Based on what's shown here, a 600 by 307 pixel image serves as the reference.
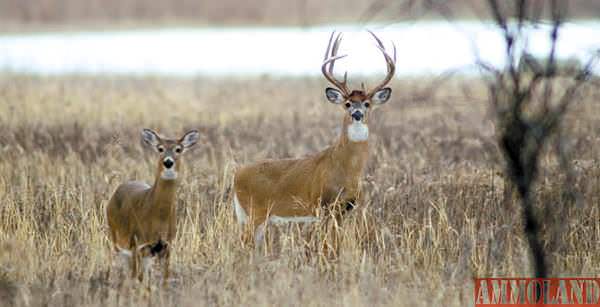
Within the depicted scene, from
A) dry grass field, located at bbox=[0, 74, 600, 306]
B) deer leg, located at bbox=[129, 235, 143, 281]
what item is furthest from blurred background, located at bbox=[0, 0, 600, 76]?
deer leg, located at bbox=[129, 235, 143, 281]

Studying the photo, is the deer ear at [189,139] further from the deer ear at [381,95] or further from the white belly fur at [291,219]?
the deer ear at [381,95]

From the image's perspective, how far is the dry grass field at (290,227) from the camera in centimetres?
885

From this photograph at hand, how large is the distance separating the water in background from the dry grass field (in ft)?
28.2

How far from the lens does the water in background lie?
28.8 meters

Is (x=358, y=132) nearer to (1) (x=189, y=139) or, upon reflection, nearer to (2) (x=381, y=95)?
(2) (x=381, y=95)

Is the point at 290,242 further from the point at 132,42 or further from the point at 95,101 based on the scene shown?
the point at 132,42

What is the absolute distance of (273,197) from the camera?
1124cm

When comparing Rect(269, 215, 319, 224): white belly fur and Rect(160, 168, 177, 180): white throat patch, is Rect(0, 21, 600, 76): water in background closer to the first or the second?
Rect(269, 215, 319, 224): white belly fur

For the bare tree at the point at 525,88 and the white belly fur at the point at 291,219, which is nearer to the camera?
the bare tree at the point at 525,88

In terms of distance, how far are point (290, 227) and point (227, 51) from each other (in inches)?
966

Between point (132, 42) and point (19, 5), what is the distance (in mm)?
7180

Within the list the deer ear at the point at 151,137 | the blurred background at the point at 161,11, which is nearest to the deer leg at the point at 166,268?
the deer ear at the point at 151,137

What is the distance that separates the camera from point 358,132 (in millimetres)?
10922

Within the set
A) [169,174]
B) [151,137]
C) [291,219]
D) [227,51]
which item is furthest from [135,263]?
[227,51]
